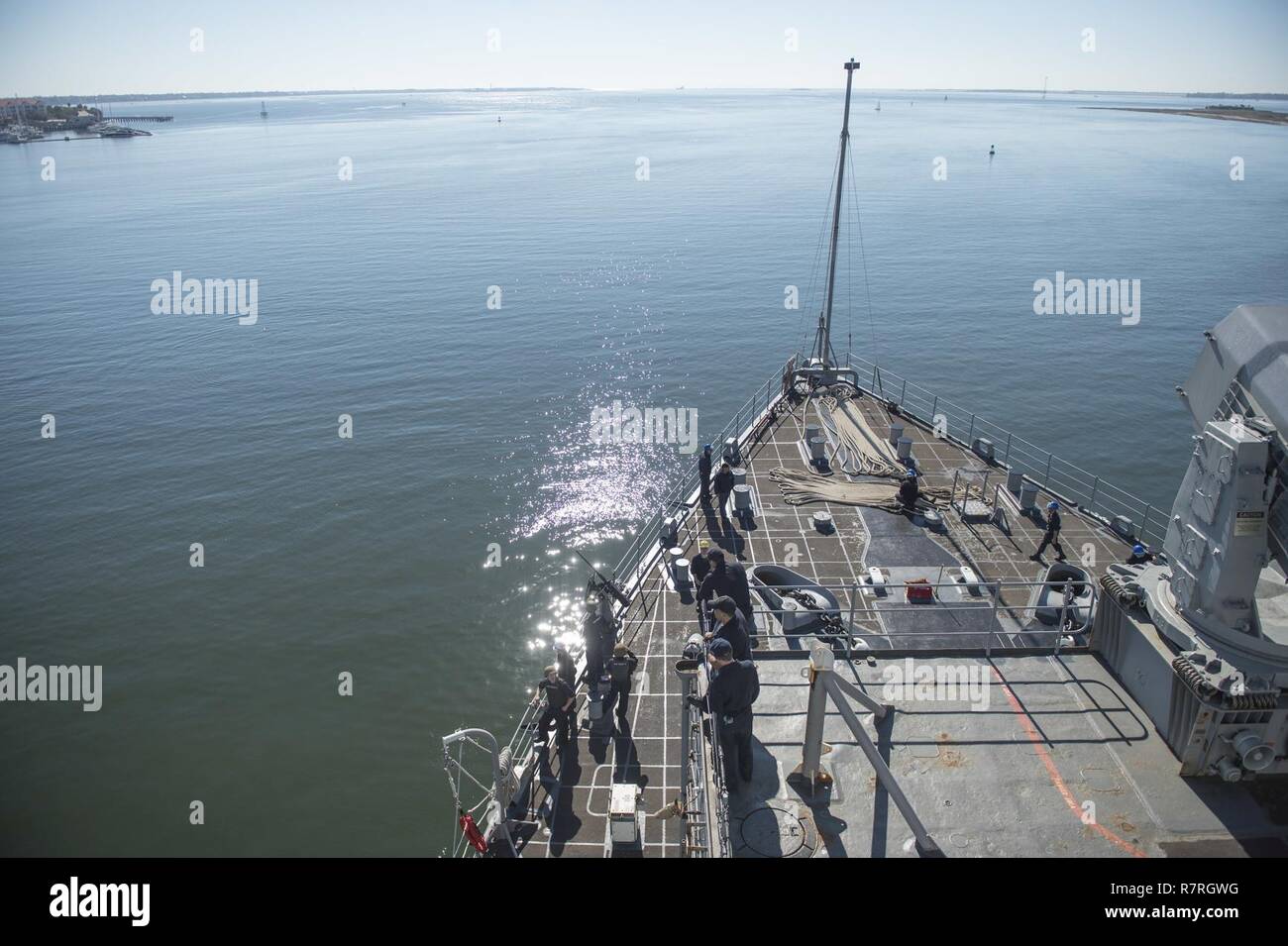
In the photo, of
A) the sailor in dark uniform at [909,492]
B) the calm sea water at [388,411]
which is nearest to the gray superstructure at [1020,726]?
the sailor in dark uniform at [909,492]

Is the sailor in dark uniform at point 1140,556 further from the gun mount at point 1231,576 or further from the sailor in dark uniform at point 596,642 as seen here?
the sailor in dark uniform at point 596,642

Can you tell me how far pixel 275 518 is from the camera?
29406 mm

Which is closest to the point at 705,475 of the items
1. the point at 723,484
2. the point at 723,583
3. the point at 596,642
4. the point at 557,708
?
the point at 723,484

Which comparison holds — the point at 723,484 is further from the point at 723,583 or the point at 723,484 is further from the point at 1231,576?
the point at 1231,576

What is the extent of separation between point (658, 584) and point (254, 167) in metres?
139

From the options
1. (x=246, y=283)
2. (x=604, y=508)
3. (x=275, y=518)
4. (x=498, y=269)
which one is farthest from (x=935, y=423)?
(x=246, y=283)

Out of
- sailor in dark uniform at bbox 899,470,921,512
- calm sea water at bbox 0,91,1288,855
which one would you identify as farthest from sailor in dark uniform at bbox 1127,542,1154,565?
calm sea water at bbox 0,91,1288,855

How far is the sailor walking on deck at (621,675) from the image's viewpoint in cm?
1422
